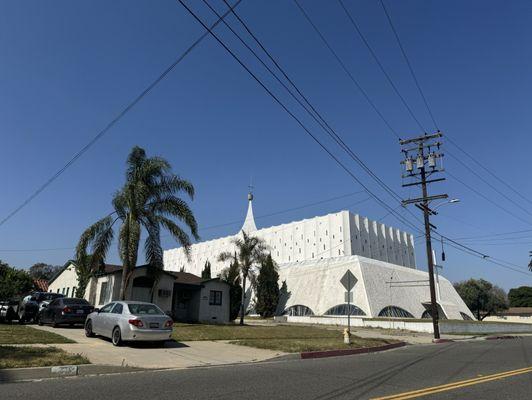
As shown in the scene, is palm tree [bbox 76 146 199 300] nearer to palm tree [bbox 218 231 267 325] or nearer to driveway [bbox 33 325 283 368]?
driveway [bbox 33 325 283 368]

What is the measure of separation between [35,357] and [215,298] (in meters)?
26.1

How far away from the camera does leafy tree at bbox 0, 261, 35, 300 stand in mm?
43763

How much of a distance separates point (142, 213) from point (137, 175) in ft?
7.39

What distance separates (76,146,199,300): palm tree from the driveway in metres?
8.52

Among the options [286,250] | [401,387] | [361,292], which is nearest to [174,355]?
[401,387]

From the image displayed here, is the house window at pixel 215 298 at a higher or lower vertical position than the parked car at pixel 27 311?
higher

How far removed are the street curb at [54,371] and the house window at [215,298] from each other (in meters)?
25.8

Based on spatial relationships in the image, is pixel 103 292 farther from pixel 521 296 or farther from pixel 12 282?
pixel 521 296

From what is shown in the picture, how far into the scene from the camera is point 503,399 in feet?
24.4

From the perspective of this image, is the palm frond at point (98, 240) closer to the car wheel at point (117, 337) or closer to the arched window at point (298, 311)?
the car wheel at point (117, 337)

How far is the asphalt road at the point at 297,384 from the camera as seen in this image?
7.34m

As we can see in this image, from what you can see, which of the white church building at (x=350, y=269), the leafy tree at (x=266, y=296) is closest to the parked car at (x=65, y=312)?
the white church building at (x=350, y=269)

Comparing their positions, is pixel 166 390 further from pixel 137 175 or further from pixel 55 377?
pixel 137 175

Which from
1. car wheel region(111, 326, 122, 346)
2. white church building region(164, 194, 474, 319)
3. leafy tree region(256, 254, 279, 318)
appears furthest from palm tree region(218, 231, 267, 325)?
car wheel region(111, 326, 122, 346)
